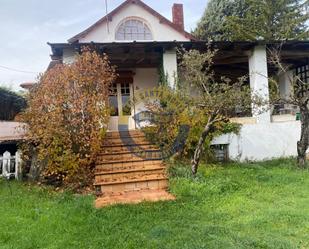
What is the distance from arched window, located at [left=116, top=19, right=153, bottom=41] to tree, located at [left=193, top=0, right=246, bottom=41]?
13.1m

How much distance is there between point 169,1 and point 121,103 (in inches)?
387

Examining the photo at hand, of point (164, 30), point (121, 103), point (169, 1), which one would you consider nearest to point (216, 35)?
point (169, 1)

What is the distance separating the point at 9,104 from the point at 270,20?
2313cm

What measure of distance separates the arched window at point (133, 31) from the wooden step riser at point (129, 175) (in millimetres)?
11214

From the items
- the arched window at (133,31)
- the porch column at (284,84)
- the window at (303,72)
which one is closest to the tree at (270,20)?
the window at (303,72)

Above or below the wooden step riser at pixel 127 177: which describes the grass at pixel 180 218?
below

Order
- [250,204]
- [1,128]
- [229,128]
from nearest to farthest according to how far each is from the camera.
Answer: [250,204], [229,128], [1,128]

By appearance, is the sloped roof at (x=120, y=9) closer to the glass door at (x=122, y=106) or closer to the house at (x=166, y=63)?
the house at (x=166, y=63)

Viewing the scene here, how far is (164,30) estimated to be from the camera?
19.1 meters

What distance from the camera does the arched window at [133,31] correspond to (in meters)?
18.6

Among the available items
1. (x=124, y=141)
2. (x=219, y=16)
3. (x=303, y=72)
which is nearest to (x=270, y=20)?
(x=219, y=16)

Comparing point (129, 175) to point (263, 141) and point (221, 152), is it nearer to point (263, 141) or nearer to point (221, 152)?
point (221, 152)

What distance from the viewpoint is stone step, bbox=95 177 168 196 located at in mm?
8562

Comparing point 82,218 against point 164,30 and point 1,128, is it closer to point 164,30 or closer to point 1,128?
point 1,128
